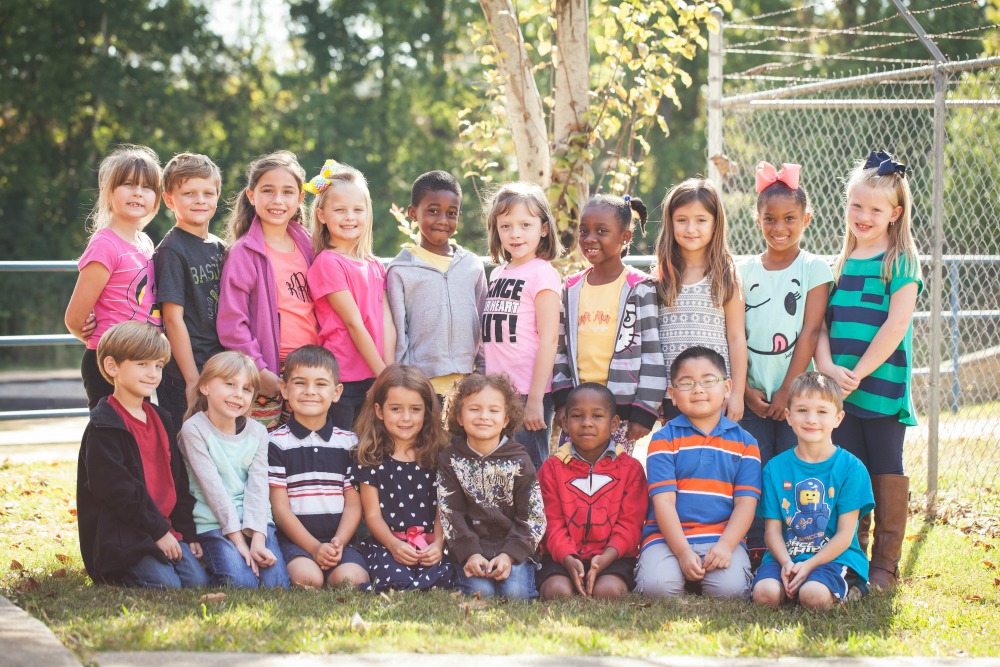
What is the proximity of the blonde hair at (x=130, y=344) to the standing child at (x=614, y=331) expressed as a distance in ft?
6.27

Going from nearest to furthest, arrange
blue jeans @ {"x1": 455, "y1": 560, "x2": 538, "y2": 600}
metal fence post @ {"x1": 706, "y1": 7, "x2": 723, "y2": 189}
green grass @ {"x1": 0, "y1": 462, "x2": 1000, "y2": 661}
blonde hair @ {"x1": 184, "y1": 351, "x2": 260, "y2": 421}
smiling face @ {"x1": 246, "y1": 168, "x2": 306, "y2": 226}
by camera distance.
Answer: green grass @ {"x1": 0, "y1": 462, "x2": 1000, "y2": 661} → blue jeans @ {"x1": 455, "y1": 560, "x2": 538, "y2": 600} → blonde hair @ {"x1": 184, "y1": 351, "x2": 260, "y2": 421} → smiling face @ {"x1": 246, "y1": 168, "x2": 306, "y2": 226} → metal fence post @ {"x1": 706, "y1": 7, "x2": 723, "y2": 189}

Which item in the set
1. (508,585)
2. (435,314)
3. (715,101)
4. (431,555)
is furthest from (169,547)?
(715,101)

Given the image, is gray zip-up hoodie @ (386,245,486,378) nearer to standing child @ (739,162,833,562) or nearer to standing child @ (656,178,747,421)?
standing child @ (656,178,747,421)

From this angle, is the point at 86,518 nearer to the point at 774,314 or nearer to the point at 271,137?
the point at 774,314

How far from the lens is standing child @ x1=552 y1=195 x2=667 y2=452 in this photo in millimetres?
4719

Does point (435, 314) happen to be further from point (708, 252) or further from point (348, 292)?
point (708, 252)

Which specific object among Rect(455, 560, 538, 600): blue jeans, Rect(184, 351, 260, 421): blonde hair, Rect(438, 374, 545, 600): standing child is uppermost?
Rect(184, 351, 260, 421): blonde hair

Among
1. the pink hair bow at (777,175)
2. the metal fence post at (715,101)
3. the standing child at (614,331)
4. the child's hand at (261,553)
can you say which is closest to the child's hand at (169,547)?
the child's hand at (261,553)

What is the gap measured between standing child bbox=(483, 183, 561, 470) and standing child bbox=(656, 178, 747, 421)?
1.83 ft

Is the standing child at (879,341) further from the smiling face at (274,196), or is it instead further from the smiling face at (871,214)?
the smiling face at (274,196)

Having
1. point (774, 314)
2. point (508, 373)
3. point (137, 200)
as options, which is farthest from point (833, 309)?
point (137, 200)

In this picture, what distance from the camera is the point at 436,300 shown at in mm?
4973

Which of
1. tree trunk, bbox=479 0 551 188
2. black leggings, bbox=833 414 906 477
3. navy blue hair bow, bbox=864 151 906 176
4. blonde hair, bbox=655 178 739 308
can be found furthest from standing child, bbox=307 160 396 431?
navy blue hair bow, bbox=864 151 906 176

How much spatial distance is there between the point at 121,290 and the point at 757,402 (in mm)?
3159
